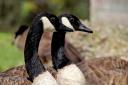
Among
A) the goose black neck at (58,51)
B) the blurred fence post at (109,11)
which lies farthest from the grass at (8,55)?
the goose black neck at (58,51)

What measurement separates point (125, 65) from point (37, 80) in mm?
1925

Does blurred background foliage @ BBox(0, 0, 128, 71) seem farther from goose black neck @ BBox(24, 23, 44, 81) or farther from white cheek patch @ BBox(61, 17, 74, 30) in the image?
goose black neck @ BBox(24, 23, 44, 81)

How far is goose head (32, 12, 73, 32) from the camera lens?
23.6ft

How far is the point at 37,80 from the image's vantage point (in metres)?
7.12

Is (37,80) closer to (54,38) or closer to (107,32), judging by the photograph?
(54,38)

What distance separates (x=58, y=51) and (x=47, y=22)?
0.56 meters

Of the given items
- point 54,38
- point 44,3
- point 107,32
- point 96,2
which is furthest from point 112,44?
point 44,3

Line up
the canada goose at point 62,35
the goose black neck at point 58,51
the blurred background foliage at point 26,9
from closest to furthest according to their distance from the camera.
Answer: the canada goose at point 62,35
the goose black neck at point 58,51
the blurred background foliage at point 26,9

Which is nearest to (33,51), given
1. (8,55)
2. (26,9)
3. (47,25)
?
(47,25)

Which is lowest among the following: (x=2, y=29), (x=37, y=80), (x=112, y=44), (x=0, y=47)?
(x=2, y=29)

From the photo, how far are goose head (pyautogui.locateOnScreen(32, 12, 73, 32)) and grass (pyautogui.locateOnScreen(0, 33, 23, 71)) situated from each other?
5286mm

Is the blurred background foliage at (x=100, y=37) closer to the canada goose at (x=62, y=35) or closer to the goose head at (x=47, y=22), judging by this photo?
the canada goose at (x=62, y=35)

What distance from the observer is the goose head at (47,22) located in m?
7.20

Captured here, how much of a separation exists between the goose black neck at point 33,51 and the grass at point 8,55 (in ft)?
17.1
